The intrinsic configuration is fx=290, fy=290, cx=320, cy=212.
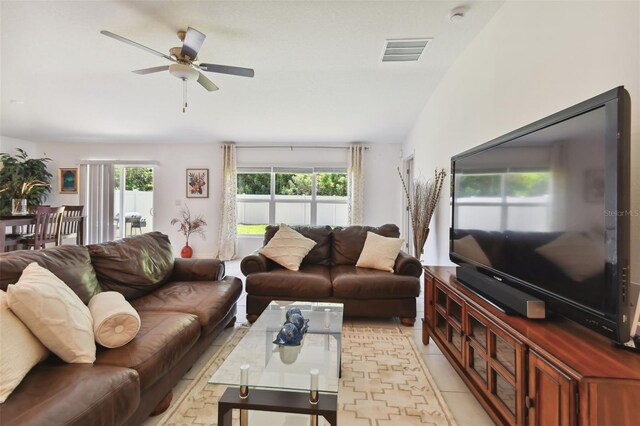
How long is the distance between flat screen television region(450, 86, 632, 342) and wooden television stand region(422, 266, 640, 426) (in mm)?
93

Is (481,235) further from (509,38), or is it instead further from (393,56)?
(393,56)

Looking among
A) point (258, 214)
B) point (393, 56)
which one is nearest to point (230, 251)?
point (258, 214)

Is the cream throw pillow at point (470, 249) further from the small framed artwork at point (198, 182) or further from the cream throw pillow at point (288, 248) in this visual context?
the small framed artwork at point (198, 182)

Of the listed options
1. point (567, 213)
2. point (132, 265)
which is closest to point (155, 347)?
point (132, 265)

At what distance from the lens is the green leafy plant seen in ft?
19.6

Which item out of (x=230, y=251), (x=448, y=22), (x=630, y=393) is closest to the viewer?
(x=630, y=393)

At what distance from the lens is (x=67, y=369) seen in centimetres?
119

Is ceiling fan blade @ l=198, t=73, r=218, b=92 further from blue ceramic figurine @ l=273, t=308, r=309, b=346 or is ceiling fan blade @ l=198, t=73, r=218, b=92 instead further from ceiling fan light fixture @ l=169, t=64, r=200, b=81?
blue ceramic figurine @ l=273, t=308, r=309, b=346

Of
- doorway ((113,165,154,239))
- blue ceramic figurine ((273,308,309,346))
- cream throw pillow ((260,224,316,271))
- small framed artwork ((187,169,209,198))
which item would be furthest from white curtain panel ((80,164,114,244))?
blue ceramic figurine ((273,308,309,346))

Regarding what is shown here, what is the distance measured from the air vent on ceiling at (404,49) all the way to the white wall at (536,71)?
0.44 metres

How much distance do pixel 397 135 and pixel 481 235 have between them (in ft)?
12.8

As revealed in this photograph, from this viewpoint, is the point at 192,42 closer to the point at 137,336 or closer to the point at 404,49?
the point at 404,49

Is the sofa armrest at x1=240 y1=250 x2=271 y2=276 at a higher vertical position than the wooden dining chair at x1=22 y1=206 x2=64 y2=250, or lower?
lower

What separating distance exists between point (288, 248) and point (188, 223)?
3.61 metres
